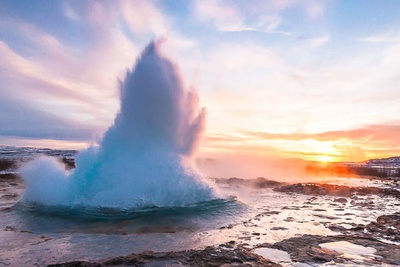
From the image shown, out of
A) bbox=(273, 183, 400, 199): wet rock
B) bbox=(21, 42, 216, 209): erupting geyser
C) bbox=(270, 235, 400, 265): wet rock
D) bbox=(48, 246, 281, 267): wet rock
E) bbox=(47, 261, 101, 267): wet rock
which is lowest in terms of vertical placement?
bbox=(47, 261, 101, 267): wet rock

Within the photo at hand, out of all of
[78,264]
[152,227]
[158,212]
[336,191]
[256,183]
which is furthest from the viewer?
[256,183]

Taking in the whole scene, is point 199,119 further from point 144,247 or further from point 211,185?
point 144,247

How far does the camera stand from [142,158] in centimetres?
1227

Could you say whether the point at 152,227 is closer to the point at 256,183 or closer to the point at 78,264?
the point at 78,264

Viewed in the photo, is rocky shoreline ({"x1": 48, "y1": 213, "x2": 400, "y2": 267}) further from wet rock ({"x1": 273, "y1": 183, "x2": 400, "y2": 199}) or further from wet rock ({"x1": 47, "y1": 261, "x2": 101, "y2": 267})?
wet rock ({"x1": 273, "y1": 183, "x2": 400, "y2": 199})

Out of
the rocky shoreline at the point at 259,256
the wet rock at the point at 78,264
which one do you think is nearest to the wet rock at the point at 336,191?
the rocky shoreline at the point at 259,256

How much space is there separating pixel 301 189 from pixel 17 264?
17110mm

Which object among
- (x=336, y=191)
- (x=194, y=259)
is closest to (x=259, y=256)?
(x=194, y=259)

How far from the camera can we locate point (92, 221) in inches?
352

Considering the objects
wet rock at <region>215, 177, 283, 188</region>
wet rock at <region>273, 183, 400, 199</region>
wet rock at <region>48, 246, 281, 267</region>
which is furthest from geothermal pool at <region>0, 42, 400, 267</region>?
wet rock at <region>215, 177, 283, 188</region>

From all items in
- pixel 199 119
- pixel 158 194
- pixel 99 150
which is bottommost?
pixel 158 194

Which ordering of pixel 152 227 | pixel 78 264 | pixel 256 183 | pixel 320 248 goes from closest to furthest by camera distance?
pixel 78 264 < pixel 320 248 < pixel 152 227 < pixel 256 183

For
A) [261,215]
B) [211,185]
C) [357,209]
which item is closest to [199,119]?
[211,185]

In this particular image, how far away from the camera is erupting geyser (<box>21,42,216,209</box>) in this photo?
11297 millimetres
